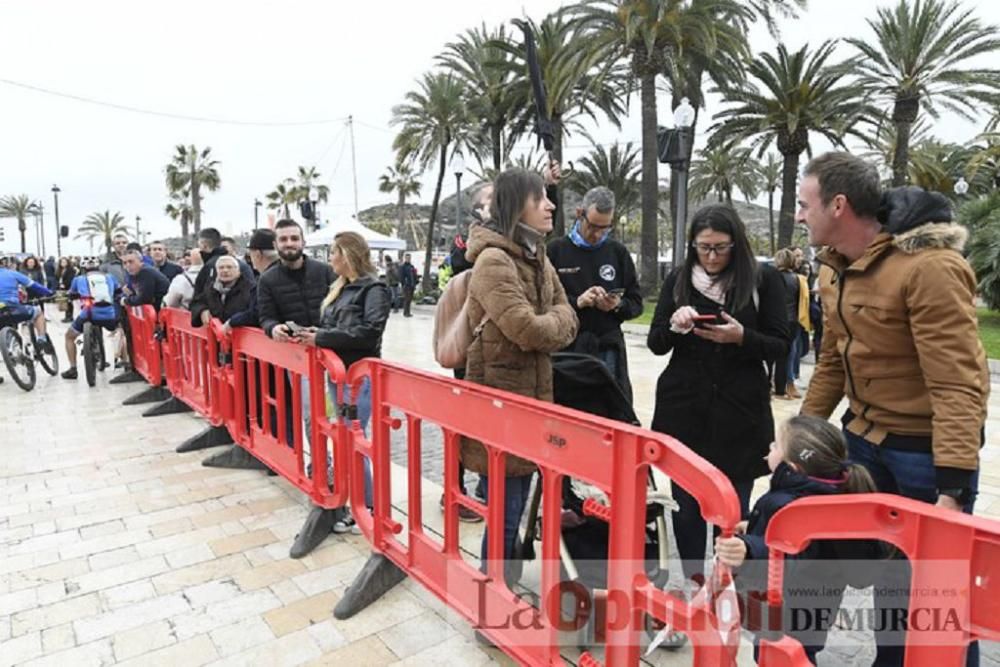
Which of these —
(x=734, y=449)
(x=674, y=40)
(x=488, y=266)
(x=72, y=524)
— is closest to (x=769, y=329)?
(x=734, y=449)

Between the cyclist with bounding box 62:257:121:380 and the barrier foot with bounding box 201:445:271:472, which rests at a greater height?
the cyclist with bounding box 62:257:121:380

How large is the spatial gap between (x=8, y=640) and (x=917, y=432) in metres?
3.55

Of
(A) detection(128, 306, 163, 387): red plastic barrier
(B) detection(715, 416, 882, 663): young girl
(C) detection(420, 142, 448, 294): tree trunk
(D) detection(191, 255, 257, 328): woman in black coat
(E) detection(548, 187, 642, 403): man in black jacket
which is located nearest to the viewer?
(B) detection(715, 416, 882, 663): young girl

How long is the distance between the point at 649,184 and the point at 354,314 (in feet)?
58.0

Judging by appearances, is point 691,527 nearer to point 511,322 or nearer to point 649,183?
point 511,322

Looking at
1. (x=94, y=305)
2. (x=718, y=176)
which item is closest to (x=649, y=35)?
(x=94, y=305)

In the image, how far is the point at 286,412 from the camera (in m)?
4.25

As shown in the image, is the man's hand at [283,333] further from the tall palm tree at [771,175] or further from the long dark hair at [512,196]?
the tall palm tree at [771,175]

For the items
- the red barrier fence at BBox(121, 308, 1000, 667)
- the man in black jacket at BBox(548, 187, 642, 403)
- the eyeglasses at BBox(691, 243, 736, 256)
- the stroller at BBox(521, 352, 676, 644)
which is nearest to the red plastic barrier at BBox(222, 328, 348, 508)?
the red barrier fence at BBox(121, 308, 1000, 667)

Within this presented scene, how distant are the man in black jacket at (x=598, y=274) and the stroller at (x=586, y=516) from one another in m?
1.03

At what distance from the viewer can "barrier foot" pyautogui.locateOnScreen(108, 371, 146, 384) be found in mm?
8633

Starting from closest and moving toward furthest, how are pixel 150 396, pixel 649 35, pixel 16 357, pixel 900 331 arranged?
pixel 900 331
pixel 150 396
pixel 16 357
pixel 649 35

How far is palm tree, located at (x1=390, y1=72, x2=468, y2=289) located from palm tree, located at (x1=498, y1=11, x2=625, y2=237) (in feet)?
10.7

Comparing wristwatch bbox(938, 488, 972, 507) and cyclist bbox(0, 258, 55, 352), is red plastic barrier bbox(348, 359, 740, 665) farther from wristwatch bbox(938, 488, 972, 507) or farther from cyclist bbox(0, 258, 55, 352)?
cyclist bbox(0, 258, 55, 352)
